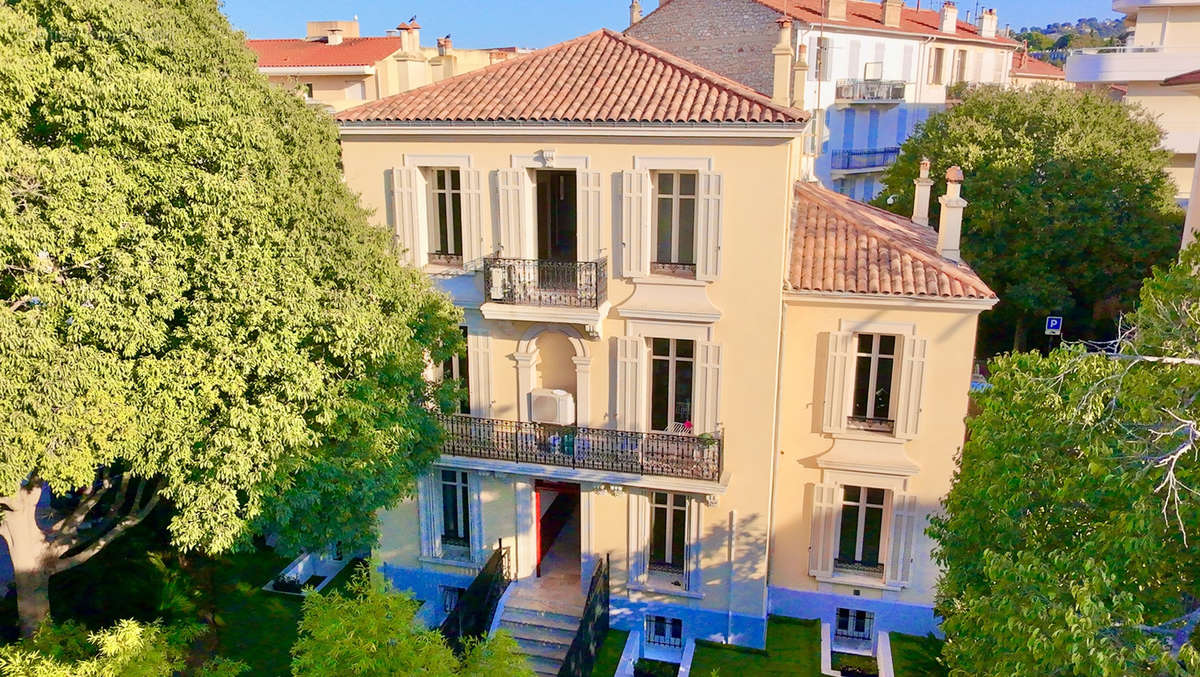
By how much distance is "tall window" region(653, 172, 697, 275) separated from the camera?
15.3m

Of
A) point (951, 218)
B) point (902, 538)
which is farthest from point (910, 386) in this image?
point (951, 218)

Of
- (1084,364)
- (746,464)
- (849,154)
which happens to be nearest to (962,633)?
(1084,364)

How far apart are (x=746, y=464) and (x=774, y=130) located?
21.0ft

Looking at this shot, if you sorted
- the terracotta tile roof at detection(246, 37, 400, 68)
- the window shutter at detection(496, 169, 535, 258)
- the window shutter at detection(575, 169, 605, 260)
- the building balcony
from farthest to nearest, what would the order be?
the terracotta tile roof at detection(246, 37, 400, 68), the building balcony, the window shutter at detection(496, 169, 535, 258), the window shutter at detection(575, 169, 605, 260)

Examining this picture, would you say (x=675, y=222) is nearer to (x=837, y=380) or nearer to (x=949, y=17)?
(x=837, y=380)

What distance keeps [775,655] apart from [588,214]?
31.7 feet

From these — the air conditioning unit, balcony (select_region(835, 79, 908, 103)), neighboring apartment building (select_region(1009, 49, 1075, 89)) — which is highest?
neighboring apartment building (select_region(1009, 49, 1075, 89))

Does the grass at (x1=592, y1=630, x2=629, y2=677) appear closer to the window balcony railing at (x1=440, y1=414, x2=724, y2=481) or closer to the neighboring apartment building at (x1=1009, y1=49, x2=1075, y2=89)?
the window balcony railing at (x1=440, y1=414, x2=724, y2=481)

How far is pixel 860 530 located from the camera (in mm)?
16734

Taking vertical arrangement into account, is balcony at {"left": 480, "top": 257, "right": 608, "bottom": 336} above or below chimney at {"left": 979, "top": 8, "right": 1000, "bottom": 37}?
below

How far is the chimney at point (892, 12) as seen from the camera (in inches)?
1751

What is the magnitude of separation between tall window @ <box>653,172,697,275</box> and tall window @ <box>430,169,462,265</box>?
4065 millimetres

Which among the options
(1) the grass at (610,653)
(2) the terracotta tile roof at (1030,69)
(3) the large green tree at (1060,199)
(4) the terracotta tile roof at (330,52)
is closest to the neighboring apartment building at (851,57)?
(3) the large green tree at (1060,199)

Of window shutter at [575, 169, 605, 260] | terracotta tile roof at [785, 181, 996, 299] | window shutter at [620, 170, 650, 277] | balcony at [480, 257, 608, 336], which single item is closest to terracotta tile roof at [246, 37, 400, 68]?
balcony at [480, 257, 608, 336]
